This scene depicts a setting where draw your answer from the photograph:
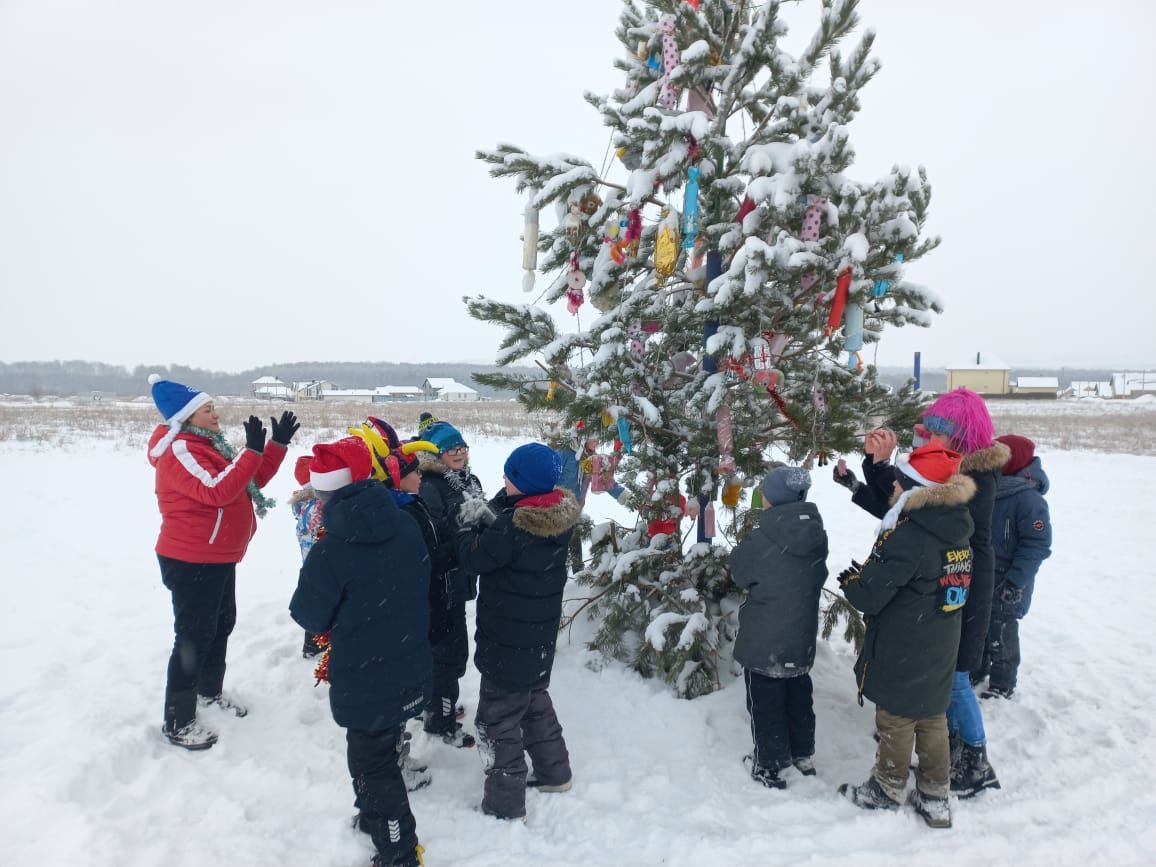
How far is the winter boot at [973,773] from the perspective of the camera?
3590 mm

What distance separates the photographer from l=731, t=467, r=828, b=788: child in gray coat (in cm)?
354

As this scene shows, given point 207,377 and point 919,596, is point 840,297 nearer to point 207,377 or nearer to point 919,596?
point 919,596

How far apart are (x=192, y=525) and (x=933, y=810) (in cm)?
430

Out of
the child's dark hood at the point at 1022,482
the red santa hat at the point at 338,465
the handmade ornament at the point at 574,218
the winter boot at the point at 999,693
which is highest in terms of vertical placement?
the handmade ornament at the point at 574,218

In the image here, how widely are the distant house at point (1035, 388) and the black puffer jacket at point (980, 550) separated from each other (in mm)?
79509

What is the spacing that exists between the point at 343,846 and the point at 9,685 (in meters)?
3.06

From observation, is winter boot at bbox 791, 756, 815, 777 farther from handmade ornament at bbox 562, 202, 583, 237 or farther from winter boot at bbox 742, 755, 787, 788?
handmade ornament at bbox 562, 202, 583, 237

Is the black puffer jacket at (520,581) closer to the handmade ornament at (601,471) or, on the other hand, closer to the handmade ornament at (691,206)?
the handmade ornament at (601,471)

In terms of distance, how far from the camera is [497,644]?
3346mm

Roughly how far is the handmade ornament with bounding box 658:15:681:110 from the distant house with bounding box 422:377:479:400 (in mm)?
77753

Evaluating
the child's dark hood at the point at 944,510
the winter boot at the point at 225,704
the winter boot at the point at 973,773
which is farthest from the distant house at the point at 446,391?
the child's dark hood at the point at 944,510

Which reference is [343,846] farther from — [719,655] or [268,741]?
[719,655]

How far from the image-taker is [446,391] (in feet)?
285

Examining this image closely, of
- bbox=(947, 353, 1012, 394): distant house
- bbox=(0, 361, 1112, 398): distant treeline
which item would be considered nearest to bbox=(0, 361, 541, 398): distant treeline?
bbox=(0, 361, 1112, 398): distant treeline
